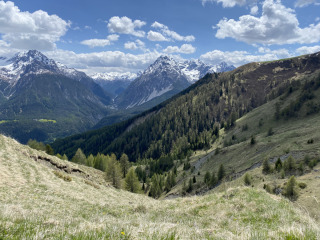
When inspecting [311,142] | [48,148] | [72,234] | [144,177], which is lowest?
[144,177]

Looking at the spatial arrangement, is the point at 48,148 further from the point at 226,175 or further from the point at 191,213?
the point at 191,213

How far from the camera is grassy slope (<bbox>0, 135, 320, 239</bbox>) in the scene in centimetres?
524

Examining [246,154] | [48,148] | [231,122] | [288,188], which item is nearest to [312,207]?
[288,188]

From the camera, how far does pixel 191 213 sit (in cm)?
1420

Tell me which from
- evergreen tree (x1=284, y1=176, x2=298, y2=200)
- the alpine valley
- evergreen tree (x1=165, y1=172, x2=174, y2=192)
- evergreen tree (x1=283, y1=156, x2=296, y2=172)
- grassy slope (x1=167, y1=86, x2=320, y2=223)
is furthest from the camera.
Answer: evergreen tree (x1=165, y1=172, x2=174, y2=192)

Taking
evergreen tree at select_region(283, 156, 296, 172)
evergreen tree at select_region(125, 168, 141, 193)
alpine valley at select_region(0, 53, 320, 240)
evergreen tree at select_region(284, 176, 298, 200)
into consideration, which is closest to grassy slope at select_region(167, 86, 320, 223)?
alpine valley at select_region(0, 53, 320, 240)

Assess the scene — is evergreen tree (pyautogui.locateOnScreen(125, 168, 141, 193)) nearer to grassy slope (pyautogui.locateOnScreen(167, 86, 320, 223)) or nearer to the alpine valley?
the alpine valley

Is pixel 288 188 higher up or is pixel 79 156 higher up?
pixel 288 188

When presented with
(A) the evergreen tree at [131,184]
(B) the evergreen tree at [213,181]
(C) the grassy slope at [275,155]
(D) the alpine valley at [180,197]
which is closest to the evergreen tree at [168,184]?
(D) the alpine valley at [180,197]

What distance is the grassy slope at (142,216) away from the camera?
5.24 meters

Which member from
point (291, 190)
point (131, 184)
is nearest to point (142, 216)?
point (291, 190)

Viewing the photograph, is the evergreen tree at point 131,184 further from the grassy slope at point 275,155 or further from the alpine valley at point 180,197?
the grassy slope at point 275,155

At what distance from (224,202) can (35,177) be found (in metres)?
29.3

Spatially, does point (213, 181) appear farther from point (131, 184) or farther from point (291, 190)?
point (291, 190)
